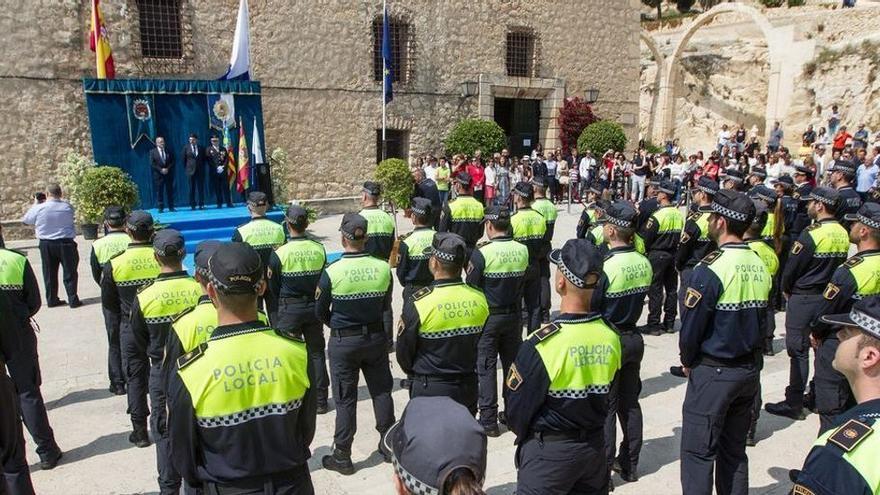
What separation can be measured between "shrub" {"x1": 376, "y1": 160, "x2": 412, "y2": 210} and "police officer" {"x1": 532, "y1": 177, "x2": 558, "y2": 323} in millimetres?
5510

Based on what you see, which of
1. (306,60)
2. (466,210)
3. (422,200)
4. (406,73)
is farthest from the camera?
(406,73)

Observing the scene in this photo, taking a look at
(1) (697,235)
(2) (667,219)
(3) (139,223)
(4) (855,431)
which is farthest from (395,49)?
(4) (855,431)

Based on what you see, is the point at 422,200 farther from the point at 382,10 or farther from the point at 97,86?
the point at 382,10

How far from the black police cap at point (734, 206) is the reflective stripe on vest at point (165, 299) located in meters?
3.90

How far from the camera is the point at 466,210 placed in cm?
958

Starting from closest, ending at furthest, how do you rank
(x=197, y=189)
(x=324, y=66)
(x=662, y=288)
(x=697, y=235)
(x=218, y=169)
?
(x=697, y=235) < (x=662, y=288) < (x=218, y=169) < (x=197, y=189) < (x=324, y=66)

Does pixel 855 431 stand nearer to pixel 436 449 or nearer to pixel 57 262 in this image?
pixel 436 449

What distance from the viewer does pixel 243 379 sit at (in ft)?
9.63

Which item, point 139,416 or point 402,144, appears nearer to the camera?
point 139,416

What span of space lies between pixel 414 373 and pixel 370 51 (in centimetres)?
1608

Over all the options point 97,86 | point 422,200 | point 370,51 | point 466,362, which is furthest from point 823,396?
point 370,51

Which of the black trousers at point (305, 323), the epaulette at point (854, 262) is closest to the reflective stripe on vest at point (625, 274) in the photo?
the epaulette at point (854, 262)

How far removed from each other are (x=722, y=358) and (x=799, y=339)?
2.49m

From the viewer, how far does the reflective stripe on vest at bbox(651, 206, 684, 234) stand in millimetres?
8578
